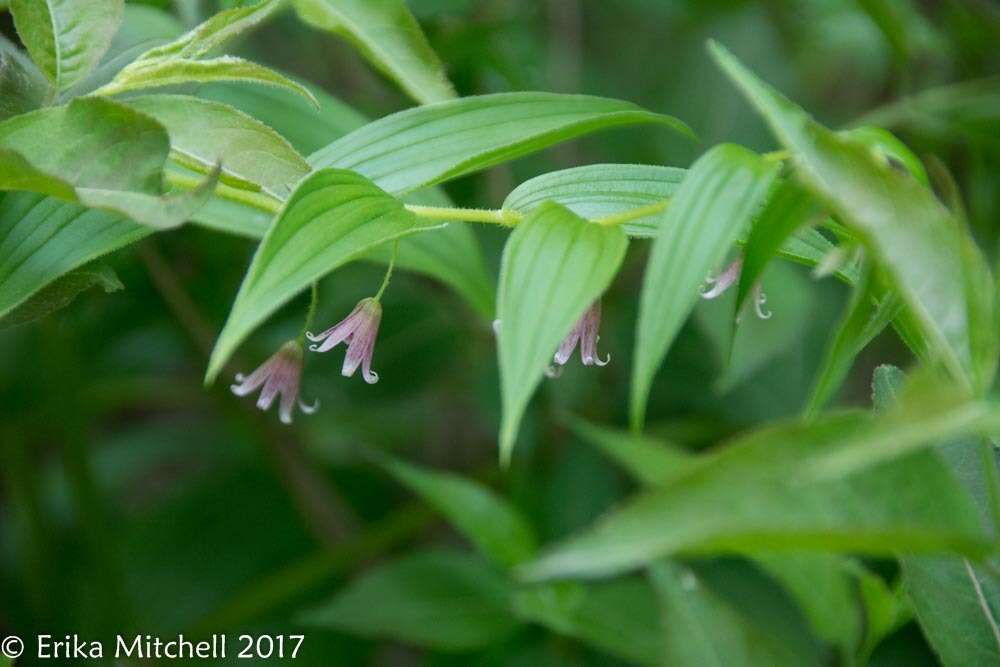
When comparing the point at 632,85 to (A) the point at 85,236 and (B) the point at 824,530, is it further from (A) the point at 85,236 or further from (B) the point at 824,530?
(B) the point at 824,530

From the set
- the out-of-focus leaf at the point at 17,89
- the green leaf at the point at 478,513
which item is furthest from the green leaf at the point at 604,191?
the green leaf at the point at 478,513

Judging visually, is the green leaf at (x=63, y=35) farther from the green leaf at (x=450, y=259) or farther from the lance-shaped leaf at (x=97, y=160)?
the green leaf at (x=450, y=259)

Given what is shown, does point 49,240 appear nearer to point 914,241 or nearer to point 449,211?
point 449,211

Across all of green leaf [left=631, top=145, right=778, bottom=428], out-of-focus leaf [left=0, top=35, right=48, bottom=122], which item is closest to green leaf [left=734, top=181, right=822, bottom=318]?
green leaf [left=631, top=145, right=778, bottom=428]

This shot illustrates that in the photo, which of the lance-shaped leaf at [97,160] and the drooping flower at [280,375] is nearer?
the lance-shaped leaf at [97,160]

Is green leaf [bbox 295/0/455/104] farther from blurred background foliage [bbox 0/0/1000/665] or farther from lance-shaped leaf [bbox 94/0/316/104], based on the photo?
blurred background foliage [bbox 0/0/1000/665]

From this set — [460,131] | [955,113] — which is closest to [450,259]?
[460,131]
